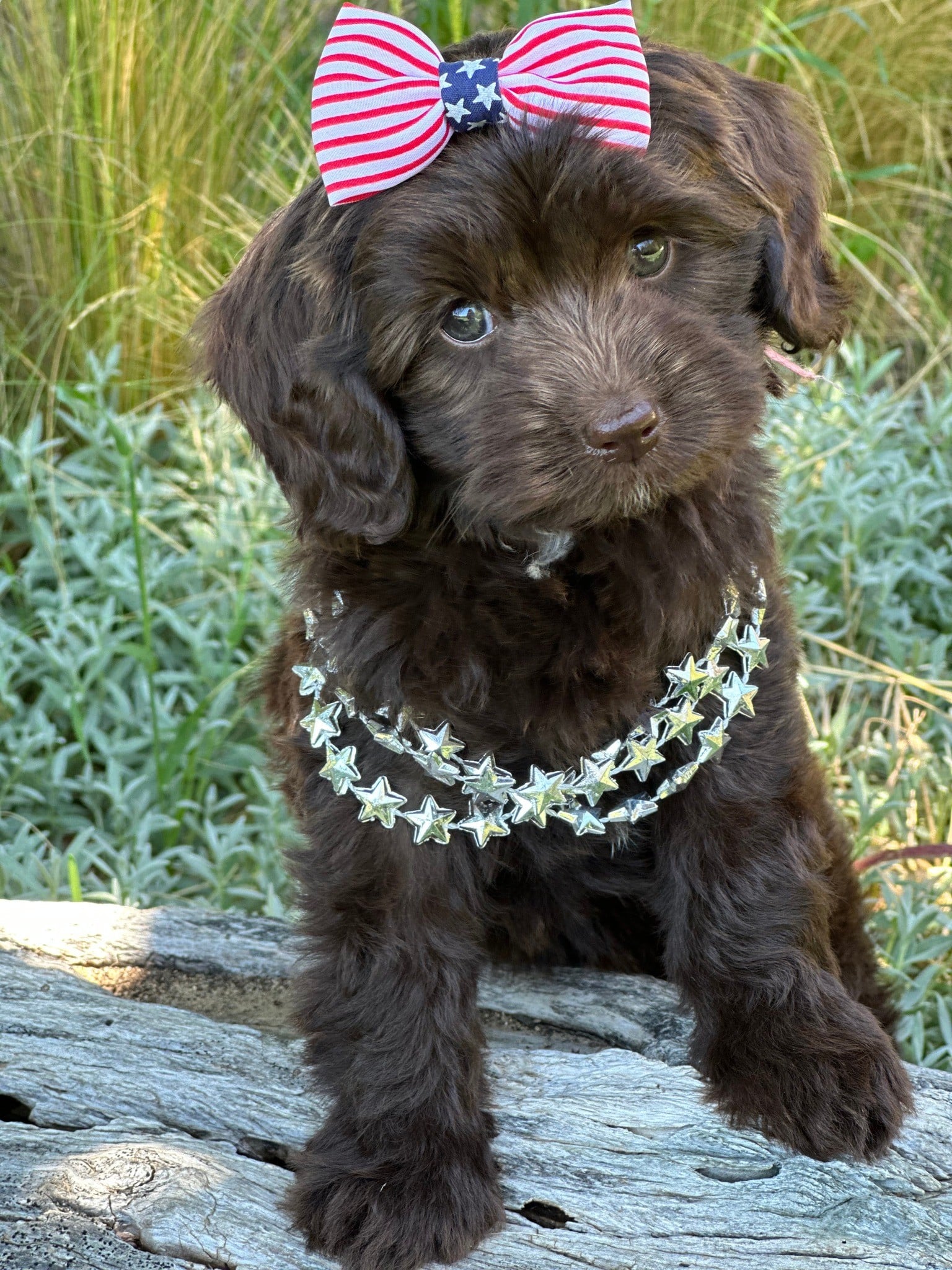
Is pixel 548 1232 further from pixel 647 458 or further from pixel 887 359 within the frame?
pixel 887 359

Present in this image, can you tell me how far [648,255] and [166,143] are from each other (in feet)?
9.78

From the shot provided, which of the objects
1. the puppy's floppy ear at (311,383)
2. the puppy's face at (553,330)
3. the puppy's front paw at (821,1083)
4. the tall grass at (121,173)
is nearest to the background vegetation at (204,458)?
the tall grass at (121,173)

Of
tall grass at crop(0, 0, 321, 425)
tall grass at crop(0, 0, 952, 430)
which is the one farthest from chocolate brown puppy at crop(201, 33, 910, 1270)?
tall grass at crop(0, 0, 321, 425)

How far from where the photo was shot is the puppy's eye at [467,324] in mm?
1839

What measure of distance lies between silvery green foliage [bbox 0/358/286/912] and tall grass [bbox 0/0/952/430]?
274mm

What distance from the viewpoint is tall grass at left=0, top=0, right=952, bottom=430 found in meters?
4.24

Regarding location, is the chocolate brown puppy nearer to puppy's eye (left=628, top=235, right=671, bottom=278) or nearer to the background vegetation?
puppy's eye (left=628, top=235, right=671, bottom=278)

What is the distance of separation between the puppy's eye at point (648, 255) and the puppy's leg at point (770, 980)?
2.46ft

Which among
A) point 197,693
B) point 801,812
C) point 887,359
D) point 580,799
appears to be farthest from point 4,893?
point 887,359

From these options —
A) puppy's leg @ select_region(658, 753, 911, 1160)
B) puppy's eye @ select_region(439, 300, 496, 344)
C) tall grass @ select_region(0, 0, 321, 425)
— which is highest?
tall grass @ select_region(0, 0, 321, 425)

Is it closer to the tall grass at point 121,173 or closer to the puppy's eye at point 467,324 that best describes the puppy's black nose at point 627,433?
the puppy's eye at point 467,324

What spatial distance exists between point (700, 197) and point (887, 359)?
2.51 meters

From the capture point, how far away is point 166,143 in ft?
14.4

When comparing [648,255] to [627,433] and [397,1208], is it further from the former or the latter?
[397,1208]
